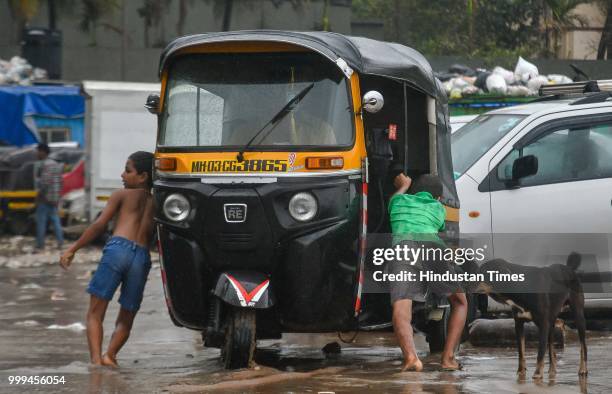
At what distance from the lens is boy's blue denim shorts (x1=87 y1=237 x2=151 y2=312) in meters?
8.88

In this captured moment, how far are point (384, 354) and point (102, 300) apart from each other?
7.93 feet

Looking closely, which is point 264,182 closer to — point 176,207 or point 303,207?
point 303,207

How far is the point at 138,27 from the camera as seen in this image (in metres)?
34.0

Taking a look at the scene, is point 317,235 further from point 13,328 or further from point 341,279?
point 13,328

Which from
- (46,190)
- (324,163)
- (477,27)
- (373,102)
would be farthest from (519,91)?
(477,27)

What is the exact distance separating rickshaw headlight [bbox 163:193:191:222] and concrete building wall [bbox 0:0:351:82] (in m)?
24.7

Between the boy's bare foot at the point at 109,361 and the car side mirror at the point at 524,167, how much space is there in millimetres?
3950

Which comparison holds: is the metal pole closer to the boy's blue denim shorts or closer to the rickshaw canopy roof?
the boy's blue denim shorts

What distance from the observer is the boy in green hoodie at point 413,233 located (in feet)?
27.5

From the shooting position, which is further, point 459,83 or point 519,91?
point 459,83

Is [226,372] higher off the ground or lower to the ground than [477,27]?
lower

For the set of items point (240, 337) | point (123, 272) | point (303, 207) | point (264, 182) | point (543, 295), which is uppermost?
point (264, 182)

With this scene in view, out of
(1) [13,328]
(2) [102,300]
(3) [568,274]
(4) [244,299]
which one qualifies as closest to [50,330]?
(1) [13,328]

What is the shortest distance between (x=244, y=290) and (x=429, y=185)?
5.31ft
